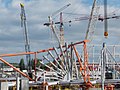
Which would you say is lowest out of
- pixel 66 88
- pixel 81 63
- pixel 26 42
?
pixel 66 88

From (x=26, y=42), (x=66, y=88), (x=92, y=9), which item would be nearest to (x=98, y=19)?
(x=92, y=9)

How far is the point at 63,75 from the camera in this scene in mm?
66812

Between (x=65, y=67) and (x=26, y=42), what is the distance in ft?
148

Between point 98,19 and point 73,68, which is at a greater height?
point 98,19

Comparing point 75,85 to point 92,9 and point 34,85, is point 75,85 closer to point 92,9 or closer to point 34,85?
point 34,85

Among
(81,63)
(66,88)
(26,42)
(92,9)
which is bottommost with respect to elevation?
(66,88)

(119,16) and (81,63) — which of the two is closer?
(81,63)

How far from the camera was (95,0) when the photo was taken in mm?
94062

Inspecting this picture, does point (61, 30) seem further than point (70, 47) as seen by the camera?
Yes

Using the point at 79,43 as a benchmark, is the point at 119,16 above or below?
above

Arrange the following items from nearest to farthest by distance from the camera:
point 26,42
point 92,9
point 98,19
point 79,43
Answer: point 79,43, point 92,9, point 98,19, point 26,42

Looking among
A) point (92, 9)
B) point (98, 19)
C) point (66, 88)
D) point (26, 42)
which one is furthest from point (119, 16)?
point (66, 88)

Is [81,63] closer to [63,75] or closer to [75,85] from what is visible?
Result: [63,75]


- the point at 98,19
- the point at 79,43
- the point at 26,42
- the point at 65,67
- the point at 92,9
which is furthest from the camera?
the point at 26,42
